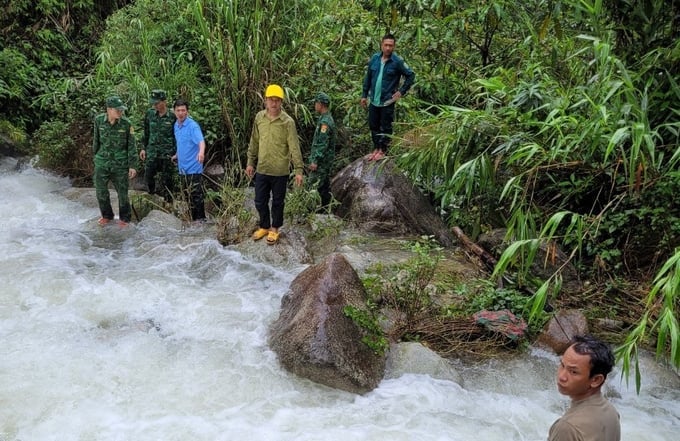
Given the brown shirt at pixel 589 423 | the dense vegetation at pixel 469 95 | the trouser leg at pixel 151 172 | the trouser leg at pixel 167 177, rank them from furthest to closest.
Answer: the trouser leg at pixel 167 177, the trouser leg at pixel 151 172, the dense vegetation at pixel 469 95, the brown shirt at pixel 589 423

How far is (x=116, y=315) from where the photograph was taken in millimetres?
4977

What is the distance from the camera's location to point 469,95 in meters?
7.20

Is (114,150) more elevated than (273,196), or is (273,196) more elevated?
(114,150)

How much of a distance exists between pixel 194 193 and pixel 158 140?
0.87m

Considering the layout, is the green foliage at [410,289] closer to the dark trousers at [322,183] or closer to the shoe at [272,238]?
the shoe at [272,238]

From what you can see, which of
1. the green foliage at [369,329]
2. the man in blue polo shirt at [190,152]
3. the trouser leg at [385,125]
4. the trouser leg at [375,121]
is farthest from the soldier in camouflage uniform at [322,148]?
the green foliage at [369,329]

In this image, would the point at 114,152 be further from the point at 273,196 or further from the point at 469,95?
the point at 469,95

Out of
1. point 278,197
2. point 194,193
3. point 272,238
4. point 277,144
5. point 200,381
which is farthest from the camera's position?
point 194,193

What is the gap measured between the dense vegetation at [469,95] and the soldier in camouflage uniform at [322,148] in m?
0.88

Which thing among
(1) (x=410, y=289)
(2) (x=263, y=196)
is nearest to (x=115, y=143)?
(2) (x=263, y=196)

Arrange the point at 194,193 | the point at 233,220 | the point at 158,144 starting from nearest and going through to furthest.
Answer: the point at 233,220
the point at 194,193
the point at 158,144

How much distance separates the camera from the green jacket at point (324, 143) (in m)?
6.78

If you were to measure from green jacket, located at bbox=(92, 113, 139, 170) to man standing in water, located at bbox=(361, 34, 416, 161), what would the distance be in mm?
2758

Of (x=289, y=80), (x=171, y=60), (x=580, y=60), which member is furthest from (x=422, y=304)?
(x=171, y=60)
